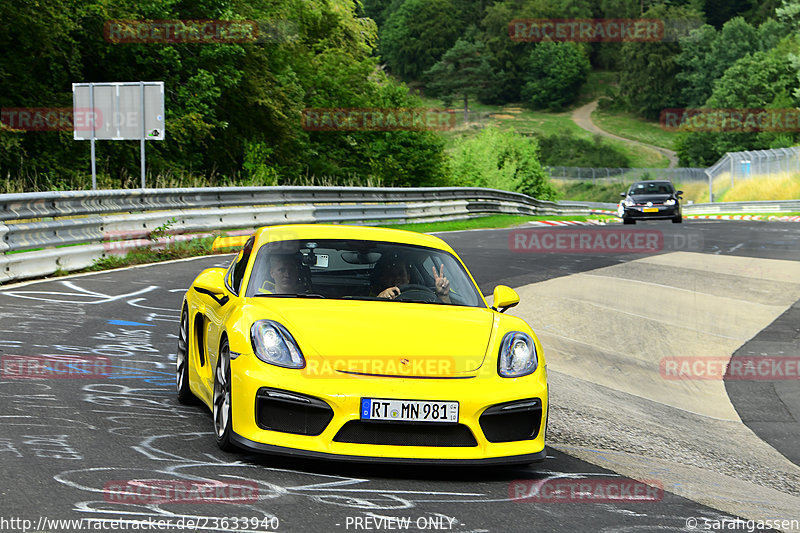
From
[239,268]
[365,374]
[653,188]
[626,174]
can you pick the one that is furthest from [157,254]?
[626,174]

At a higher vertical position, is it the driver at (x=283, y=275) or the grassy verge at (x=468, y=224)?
the driver at (x=283, y=275)

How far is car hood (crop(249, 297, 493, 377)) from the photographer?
18.6 ft

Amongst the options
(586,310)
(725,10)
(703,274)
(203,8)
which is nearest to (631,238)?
(703,274)

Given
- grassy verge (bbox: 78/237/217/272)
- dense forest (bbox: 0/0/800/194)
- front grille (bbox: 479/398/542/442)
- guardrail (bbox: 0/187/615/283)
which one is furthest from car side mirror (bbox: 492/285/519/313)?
dense forest (bbox: 0/0/800/194)

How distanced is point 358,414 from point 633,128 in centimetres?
15868

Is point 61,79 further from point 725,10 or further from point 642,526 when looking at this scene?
point 725,10

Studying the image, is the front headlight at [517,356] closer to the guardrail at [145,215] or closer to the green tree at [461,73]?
the guardrail at [145,215]

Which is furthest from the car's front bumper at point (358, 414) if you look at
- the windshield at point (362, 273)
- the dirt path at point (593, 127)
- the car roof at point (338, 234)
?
the dirt path at point (593, 127)

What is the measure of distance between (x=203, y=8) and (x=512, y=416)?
27.6 m

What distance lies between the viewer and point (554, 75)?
175 metres

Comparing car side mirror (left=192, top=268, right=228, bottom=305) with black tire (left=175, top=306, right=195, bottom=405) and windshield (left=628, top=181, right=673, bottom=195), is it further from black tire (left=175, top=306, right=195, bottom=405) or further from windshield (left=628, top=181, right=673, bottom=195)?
windshield (left=628, top=181, right=673, bottom=195)

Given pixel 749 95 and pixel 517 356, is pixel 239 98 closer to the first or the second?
pixel 517 356

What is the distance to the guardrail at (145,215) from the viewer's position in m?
14.1

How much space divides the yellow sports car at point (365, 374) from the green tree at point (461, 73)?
16708 centimetres
